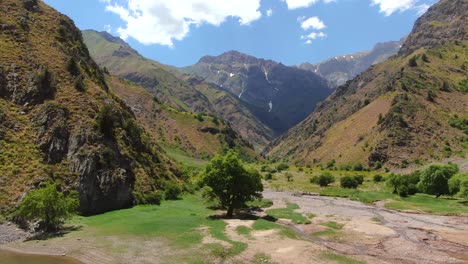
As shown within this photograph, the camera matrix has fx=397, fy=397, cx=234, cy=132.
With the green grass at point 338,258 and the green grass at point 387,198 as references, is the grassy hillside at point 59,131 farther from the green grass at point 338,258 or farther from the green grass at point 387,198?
the green grass at point 387,198

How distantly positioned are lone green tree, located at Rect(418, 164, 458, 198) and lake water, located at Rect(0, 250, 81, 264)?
254 ft

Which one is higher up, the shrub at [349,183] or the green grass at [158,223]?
the shrub at [349,183]

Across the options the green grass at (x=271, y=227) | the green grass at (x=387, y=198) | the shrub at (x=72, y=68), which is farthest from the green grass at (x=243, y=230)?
the shrub at (x=72, y=68)

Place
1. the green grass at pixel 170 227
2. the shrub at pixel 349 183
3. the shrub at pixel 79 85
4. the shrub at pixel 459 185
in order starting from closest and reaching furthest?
the green grass at pixel 170 227, the shrub at pixel 459 185, the shrub at pixel 79 85, the shrub at pixel 349 183

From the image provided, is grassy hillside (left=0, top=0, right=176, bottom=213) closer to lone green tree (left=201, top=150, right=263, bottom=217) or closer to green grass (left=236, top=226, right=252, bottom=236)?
lone green tree (left=201, top=150, right=263, bottom=217)

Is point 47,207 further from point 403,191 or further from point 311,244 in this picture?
point 403,191

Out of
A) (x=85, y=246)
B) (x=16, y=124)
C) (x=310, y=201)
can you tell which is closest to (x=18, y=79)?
(x=16, y=124)

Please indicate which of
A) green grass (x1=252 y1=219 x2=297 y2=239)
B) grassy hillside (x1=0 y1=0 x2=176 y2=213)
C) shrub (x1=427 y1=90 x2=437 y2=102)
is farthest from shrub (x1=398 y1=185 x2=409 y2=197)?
shrub (x1=427 y1=90 x2=437 y2=102)

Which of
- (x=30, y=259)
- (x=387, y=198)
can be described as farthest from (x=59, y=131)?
(x=387, y=198)

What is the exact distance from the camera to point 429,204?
79562 mm

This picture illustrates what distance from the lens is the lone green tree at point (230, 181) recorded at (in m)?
58.4

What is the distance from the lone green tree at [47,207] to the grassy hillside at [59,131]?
6563 mm

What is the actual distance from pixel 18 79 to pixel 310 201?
2526 inches

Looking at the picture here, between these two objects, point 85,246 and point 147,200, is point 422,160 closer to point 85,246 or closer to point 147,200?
point 147,200
